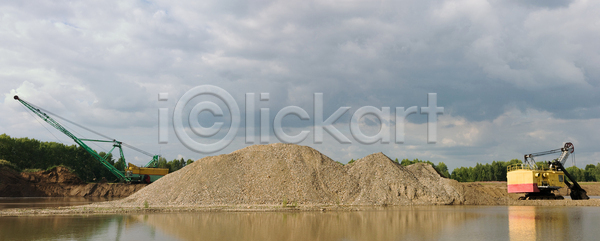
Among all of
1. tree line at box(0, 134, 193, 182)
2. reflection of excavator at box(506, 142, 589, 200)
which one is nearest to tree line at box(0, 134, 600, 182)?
tree line at box(0, 134, 193, 182)

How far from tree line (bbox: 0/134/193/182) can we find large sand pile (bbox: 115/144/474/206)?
43725 mm

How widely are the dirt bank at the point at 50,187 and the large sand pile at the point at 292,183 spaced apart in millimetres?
27182

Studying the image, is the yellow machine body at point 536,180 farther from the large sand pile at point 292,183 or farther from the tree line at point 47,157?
the tree line at point 47,157

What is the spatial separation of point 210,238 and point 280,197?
19975 millimetres

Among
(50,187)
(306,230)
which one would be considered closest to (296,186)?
(306,230)

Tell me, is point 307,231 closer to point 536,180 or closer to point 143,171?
point 536,180

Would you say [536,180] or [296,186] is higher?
[536,180]

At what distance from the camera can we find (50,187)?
63.3 meters

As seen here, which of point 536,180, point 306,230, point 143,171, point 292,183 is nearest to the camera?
point 306,230

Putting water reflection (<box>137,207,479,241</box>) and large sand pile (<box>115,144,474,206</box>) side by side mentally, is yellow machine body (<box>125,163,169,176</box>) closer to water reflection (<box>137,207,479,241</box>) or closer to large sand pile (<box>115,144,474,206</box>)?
large sand pile (<box>115,144,474,206</box>)

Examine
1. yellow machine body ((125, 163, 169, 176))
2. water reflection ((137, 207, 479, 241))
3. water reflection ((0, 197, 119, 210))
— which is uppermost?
yellow machine body ((125, 163, 169, 176))

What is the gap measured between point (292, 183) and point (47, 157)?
2916 inches

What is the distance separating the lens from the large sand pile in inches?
1375

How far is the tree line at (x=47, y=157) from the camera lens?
7950cm
